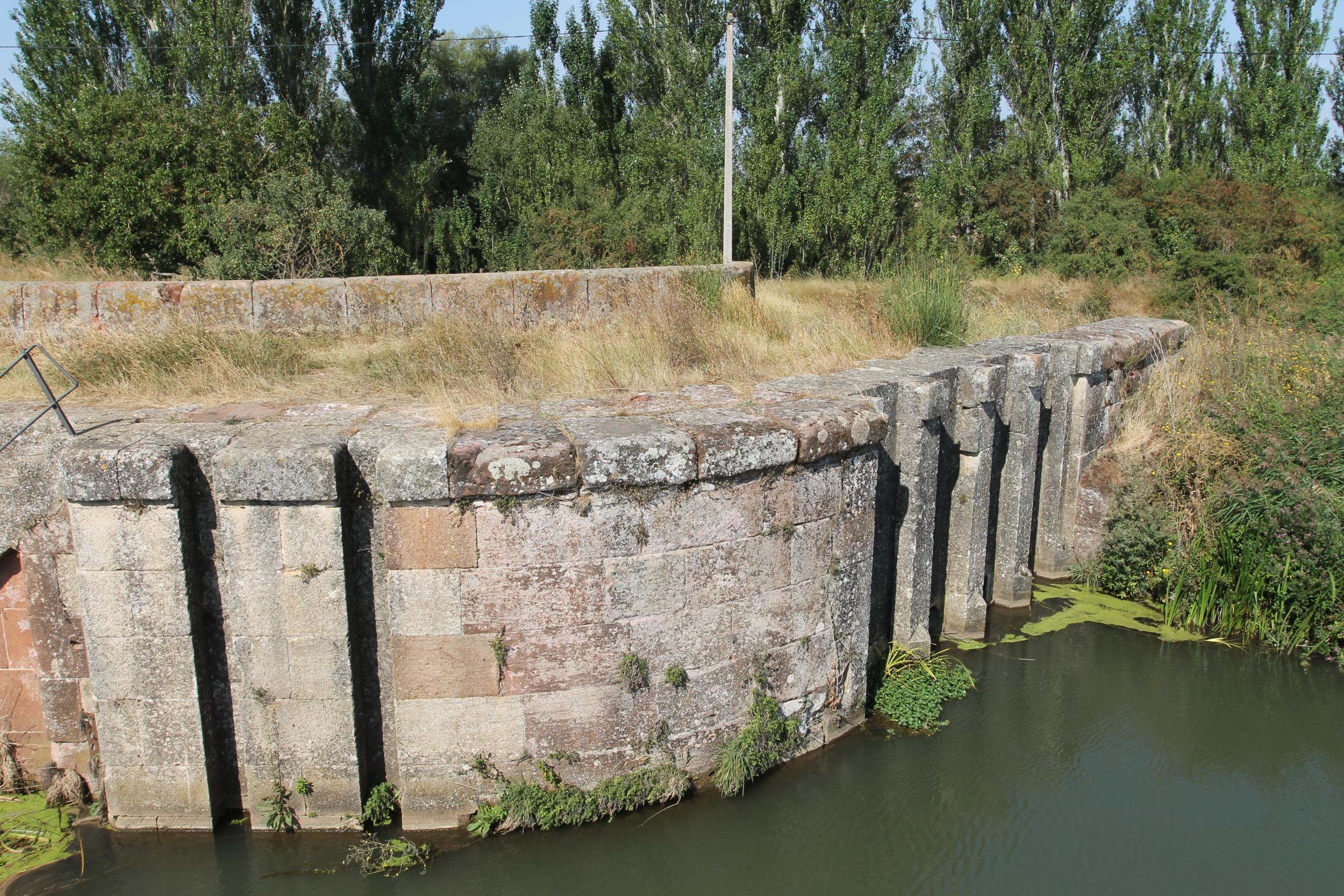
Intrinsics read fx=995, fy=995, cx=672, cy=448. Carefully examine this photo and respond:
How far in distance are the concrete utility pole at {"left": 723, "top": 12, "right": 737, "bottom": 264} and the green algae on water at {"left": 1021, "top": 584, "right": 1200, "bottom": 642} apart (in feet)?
30.4

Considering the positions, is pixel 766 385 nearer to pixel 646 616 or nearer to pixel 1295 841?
pixel 646 616

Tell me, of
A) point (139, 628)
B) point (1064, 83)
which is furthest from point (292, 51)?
point (139, 628)

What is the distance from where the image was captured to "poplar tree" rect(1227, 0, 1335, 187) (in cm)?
2052

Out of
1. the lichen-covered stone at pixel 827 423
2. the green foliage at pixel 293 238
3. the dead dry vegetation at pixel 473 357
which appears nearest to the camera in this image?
the lichen-covered stone at pixel 827 423

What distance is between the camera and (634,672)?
201 inches

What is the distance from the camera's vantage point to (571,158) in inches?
814

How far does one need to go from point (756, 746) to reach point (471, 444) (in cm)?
231

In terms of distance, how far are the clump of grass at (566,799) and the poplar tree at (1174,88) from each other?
20169 millimetres

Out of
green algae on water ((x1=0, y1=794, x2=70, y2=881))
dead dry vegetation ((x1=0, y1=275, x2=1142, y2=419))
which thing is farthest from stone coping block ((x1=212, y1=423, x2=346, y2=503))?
green algae on water ((x1=0, y1=794, x2=70, y2=881))

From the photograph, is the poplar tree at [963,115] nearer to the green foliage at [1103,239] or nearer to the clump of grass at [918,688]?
the green foliage at [1103,239]

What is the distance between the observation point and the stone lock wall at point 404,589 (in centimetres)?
473

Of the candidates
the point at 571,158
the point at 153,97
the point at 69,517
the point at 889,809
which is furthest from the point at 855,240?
the point at 69,517

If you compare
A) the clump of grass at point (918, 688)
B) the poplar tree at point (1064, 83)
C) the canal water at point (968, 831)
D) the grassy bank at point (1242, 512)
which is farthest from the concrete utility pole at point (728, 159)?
the canal water at point (968, 831)

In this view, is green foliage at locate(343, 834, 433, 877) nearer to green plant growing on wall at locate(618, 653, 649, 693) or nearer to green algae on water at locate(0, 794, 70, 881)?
green plant growing on wall at locate(618, 653, 649, 693)
